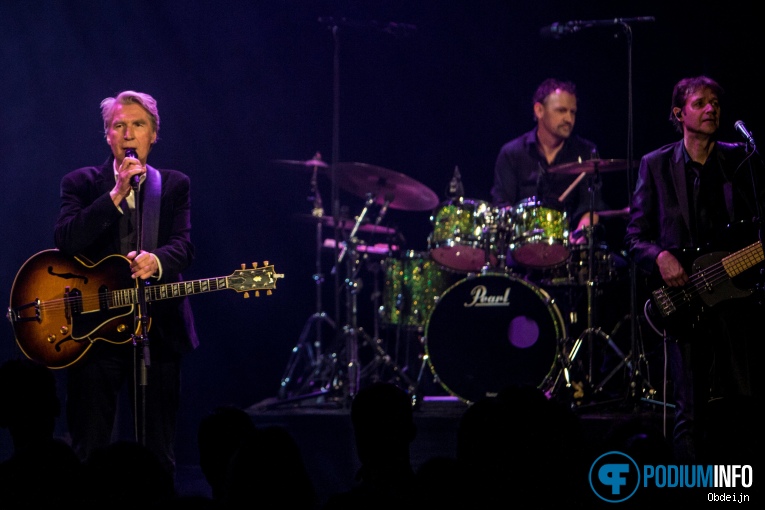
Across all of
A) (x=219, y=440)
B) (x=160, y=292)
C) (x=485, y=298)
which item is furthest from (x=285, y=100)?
(x=219, y=440)

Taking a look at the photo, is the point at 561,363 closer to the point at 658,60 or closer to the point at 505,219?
the point at 505,219

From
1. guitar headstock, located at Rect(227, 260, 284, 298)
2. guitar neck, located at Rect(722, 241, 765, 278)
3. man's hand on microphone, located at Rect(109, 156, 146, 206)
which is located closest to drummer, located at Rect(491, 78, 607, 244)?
guitar neck, located at Rect(722, 241, 765, 278)

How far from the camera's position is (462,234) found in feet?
→ 23.8

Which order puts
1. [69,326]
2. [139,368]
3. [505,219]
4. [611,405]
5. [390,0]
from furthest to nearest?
[390,0] → [505,219] → [611,405] → [69,326] → [139,368]

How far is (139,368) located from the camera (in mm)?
4176

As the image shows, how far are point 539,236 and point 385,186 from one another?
5.38 ft

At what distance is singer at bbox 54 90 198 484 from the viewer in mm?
4320

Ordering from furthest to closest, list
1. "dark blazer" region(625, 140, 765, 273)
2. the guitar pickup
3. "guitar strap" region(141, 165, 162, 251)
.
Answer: "dark blazer" region(625, 140, 765, 273), "guitar strap" region(141, 165, 162, 251), the guitar pickup

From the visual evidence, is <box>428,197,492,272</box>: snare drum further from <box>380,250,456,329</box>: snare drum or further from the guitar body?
the guitar body

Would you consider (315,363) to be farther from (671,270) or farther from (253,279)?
(671,270)

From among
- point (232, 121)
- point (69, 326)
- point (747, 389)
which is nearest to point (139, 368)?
point (69, 326)

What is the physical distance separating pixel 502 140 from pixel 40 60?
463 centimetres

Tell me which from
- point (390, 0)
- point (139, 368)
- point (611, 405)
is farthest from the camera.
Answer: point (390, 0)

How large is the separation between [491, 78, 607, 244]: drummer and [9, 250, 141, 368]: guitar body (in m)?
4.32
